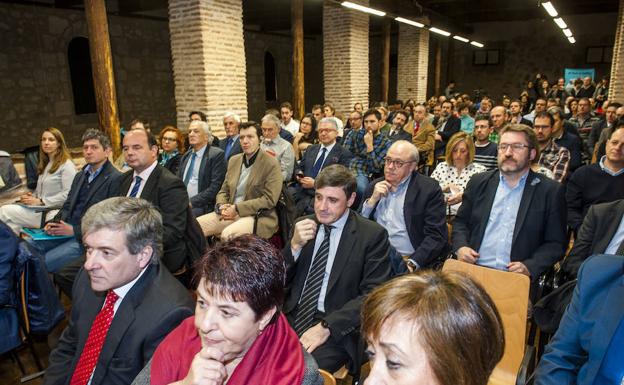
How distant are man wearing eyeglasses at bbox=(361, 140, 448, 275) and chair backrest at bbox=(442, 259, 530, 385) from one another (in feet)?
2.47

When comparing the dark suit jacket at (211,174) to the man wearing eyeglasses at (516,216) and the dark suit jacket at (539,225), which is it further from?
the dark suit jacket at (539,225)

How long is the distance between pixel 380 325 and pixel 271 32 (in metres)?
17.2

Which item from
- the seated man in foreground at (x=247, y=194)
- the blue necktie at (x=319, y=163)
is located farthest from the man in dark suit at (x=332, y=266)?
the blue necktie at (x=319, y=163)

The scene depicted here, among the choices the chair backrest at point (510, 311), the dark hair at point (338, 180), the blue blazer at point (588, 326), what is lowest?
the chair backrest at point (510, 311)

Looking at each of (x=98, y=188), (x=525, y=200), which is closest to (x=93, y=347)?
(x=98, y=188)

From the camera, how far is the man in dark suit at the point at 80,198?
339 centimetres

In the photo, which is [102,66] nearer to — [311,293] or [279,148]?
[279,148]

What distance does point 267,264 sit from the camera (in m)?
1.42

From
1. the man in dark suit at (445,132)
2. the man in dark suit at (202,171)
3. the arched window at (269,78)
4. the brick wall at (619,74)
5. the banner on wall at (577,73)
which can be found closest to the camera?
the man in dark suit at (202,171)

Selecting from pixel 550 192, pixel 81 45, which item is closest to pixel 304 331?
pixel 550 192

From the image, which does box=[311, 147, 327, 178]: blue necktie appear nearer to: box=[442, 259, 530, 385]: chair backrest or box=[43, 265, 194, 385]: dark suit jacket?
box=[442, 259, 530, 385]: chair backrest

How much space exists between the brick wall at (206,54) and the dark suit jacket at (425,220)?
434 centimetres

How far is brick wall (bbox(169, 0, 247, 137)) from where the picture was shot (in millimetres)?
6328

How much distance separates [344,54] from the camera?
32.8 ft
